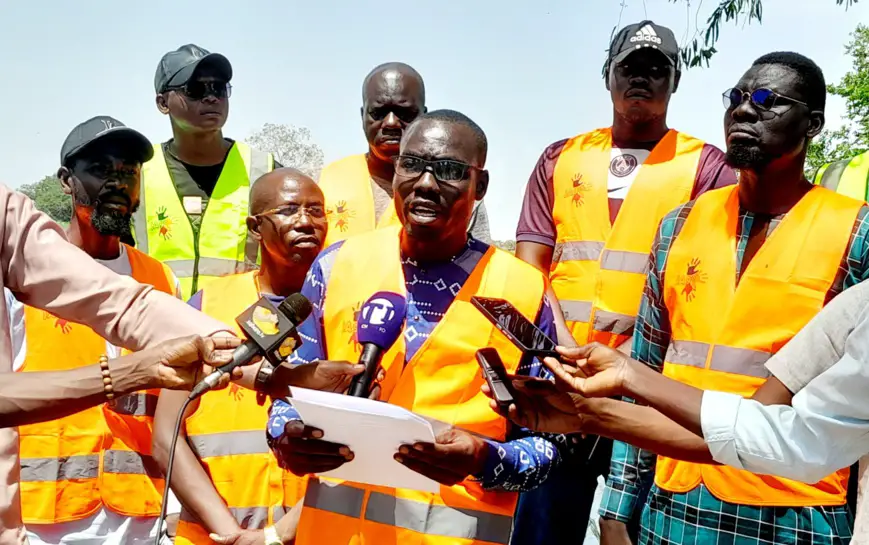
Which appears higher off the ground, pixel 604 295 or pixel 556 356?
pixel 604 295

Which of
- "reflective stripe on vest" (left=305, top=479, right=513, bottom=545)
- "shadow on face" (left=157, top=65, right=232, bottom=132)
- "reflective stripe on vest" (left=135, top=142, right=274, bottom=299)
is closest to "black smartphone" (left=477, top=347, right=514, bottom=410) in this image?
"reflective stripe on vest" (left=305, top=479, right=513, bottom=545)

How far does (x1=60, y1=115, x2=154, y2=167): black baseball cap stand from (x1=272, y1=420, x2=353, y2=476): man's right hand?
2.17 meters

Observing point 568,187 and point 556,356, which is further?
point 568,187

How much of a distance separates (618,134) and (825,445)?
275 cm

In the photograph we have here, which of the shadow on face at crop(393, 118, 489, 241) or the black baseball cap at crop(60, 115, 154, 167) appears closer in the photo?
the shadow on face at crop(393, 118, 489, 241)

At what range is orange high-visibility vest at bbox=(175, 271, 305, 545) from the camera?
12.8 ft

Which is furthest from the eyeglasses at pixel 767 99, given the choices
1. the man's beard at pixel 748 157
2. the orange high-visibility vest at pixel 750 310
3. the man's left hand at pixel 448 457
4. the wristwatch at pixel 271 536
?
the wristwatch at pixel 271 536

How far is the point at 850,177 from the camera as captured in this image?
5.39m

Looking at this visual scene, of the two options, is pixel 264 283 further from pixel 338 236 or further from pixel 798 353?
pixel 798 353

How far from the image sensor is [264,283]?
4410 mm

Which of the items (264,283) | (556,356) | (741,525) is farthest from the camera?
(264,283)

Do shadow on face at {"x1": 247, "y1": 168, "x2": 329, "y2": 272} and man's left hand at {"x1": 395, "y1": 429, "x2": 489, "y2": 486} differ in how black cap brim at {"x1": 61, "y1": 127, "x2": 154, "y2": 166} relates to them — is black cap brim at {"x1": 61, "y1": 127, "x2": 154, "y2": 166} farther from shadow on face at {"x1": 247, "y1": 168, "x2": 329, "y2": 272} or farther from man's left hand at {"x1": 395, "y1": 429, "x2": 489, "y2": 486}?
man's left hand at {"x1": 395, "y1": 429, "x2": 489, "y2": 486}

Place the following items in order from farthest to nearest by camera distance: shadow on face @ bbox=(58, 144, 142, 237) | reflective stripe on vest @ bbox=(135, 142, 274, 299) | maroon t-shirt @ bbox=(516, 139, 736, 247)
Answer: reflective stripe on vest @ bbox=(135, 142, 274, 299), maroon t-shirt @ bbox=(516, 139, 736, 247), shadow on face @ bbox=(58, 144, 142, 237)

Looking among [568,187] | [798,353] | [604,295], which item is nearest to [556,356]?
[798,353]
